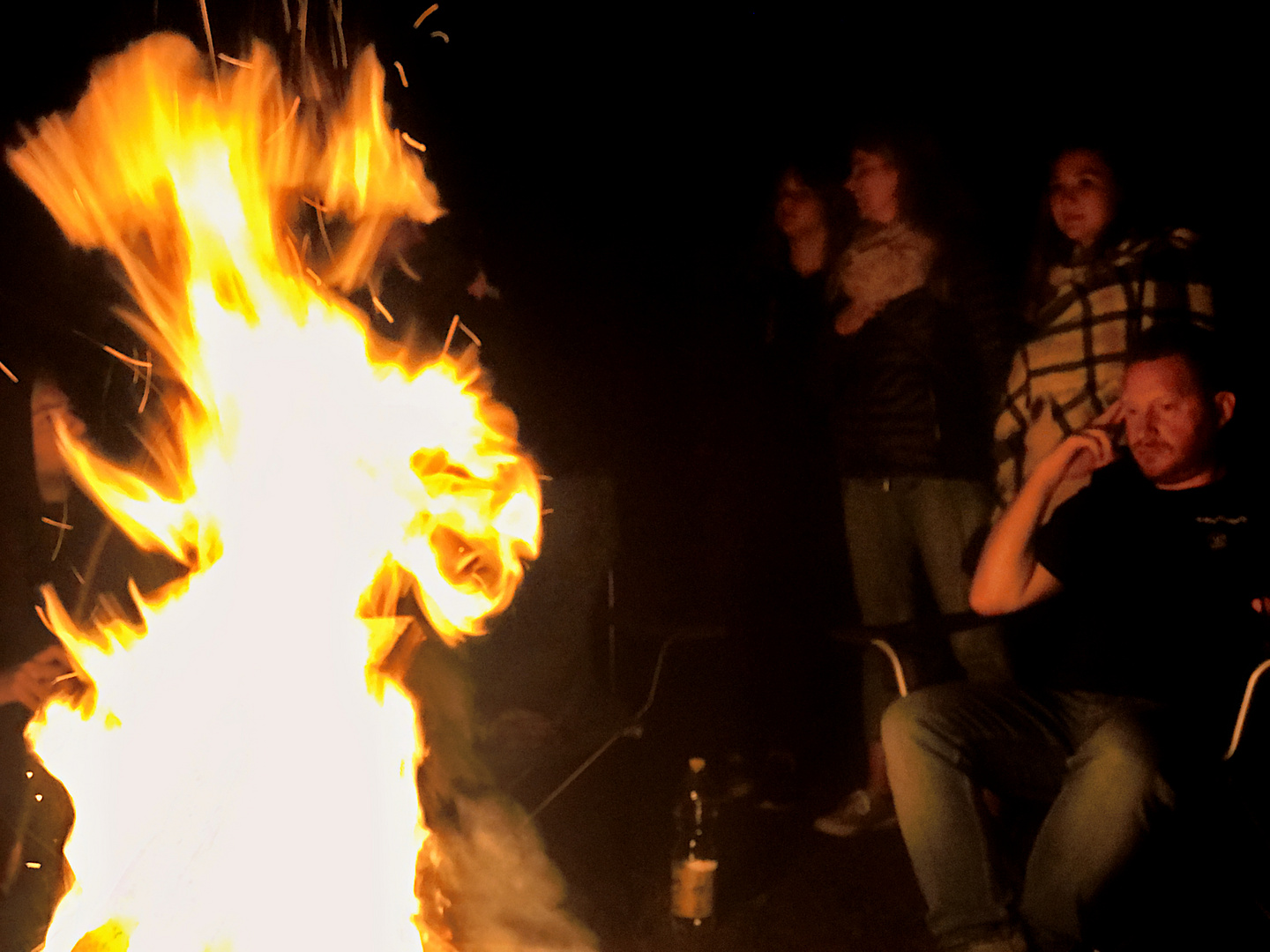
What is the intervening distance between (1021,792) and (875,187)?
1.72m

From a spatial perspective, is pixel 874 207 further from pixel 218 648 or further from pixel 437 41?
pixel 218 648

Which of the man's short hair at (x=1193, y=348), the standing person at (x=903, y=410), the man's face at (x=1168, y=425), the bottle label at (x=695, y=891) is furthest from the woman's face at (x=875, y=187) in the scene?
the bottle label at (x=695, y=891)

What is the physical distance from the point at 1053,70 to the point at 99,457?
103 inches

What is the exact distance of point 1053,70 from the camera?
8.99 feet

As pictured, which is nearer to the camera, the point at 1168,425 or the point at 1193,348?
the point at 1168,425

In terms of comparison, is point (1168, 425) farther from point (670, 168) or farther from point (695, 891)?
point (670, 168)

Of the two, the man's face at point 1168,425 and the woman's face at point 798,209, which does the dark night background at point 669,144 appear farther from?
the man's face at point 1168,425

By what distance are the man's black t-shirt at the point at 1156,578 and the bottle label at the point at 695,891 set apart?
Answer: 89 centimetres

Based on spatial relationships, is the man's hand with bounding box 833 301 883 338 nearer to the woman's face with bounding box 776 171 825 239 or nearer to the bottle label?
the woman's face with bounding box 776 171 825 239

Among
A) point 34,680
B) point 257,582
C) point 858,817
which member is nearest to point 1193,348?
point 858,817

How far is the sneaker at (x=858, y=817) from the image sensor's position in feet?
9.14

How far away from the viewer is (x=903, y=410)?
2848 millimetres

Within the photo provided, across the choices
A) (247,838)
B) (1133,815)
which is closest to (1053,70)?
(1133,815)

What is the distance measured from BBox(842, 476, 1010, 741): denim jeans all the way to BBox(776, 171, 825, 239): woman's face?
782 millimetres
